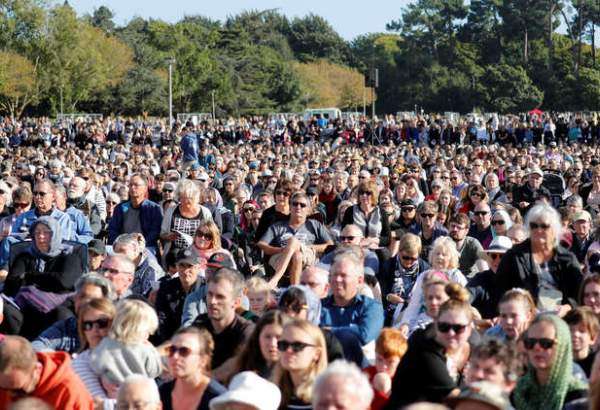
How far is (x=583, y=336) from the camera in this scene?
Answer: 578cm

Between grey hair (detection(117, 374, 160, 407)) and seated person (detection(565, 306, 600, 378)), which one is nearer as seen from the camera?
grey hair (detection(117, 374, 160, 407))

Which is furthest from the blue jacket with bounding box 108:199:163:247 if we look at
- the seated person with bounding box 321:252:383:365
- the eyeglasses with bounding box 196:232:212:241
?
the seated person with bounding box 321:252:383:365

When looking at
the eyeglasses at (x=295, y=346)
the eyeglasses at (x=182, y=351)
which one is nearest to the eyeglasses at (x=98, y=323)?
the eyeglasses at (x=182, y=351)

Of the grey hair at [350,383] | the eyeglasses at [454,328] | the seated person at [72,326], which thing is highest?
the grey hair at [350,383]

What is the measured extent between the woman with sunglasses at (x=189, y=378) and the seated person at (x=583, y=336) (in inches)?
72.2

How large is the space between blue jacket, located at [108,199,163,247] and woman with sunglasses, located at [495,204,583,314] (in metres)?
4.64

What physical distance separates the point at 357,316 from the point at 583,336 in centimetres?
151

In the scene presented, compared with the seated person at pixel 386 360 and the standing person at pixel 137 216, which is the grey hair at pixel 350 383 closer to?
the seated person at pixel 386 360

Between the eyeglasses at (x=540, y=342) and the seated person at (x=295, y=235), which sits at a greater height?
the eyeglasses at (x=540, y=342)

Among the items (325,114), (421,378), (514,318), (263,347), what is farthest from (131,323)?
(325,114)

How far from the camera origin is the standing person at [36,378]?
483 centimetres

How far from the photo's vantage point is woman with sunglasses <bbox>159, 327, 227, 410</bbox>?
17.0 feet

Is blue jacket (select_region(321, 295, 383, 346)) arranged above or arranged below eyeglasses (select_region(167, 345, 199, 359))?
below

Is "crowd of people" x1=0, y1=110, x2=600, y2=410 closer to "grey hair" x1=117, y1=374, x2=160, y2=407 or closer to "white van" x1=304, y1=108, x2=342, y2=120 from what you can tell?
"grey hair" x1=117, y1=374, x2=160, y2=407
